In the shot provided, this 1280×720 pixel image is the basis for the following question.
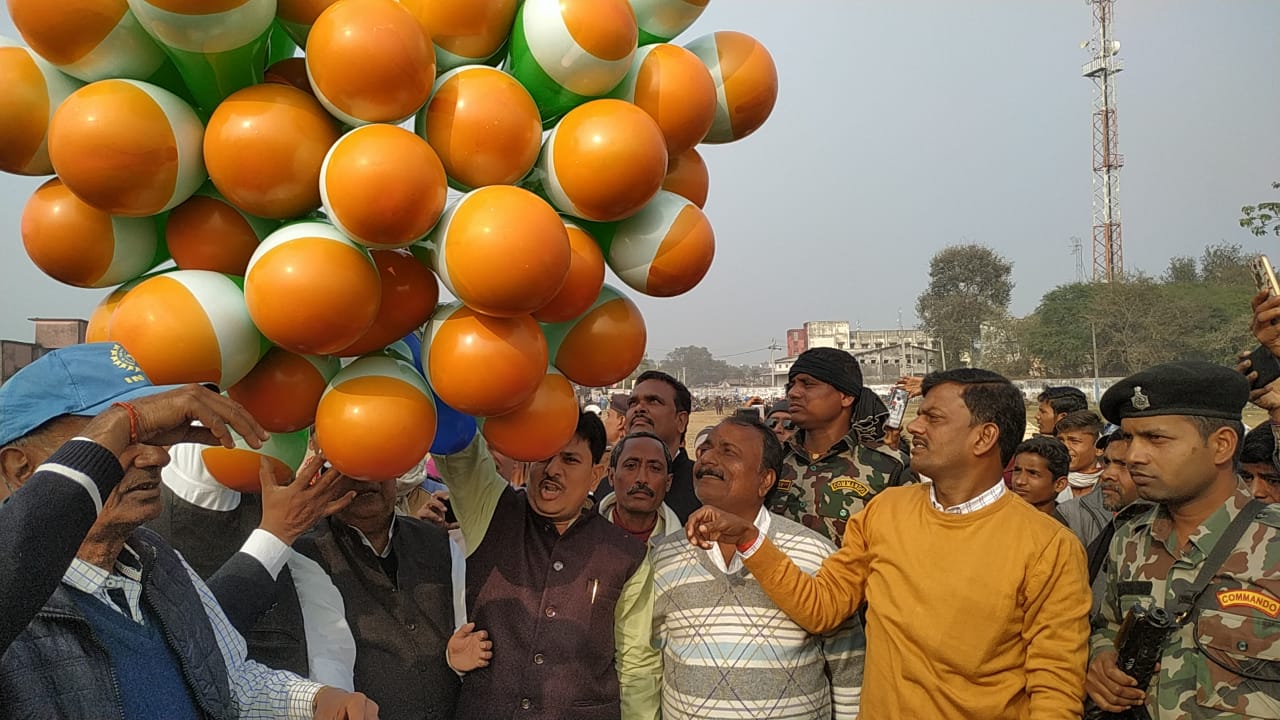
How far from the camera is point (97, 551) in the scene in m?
1.86

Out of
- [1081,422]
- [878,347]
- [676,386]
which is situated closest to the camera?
[676,386]

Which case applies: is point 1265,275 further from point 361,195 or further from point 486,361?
point 361,195

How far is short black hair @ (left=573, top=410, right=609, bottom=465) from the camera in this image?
3371mm

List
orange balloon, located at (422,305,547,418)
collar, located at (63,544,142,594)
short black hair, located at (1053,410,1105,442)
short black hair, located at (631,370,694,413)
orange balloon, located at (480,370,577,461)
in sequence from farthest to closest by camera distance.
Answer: short black hair, located at (1053,410,1105,442)
short black hair, located at (631,370,694,413)
orange balloon, located at (480,370,577,461)
orange balloon, located at (422,305,547,418)
collar, located at (63,544,142,594)

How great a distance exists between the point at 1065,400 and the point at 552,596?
5250 millimetres

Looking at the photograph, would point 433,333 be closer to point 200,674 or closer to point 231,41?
point 231,41

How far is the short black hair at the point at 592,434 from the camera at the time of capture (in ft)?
11.1

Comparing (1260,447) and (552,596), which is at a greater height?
(1260,447)

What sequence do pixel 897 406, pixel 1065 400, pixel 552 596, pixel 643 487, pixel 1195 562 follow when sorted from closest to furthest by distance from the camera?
pixel 1195 562
pixel 552 596
pixel 643 487
pixel 1065 400
pixel 897 406

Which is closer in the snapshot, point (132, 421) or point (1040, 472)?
point (132, 421)

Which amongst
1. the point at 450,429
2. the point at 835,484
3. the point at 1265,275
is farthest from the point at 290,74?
the point at 1265,275

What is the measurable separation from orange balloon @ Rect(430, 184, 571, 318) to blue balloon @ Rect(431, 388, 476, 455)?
1.88 feet

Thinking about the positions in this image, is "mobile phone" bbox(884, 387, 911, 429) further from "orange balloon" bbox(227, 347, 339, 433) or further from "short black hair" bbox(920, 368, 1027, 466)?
"orange balloon" bbox(227, 347, 339, 433)

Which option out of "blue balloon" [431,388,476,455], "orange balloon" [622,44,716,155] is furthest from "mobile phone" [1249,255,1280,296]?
"blue balloon" [431,388,476,455]
